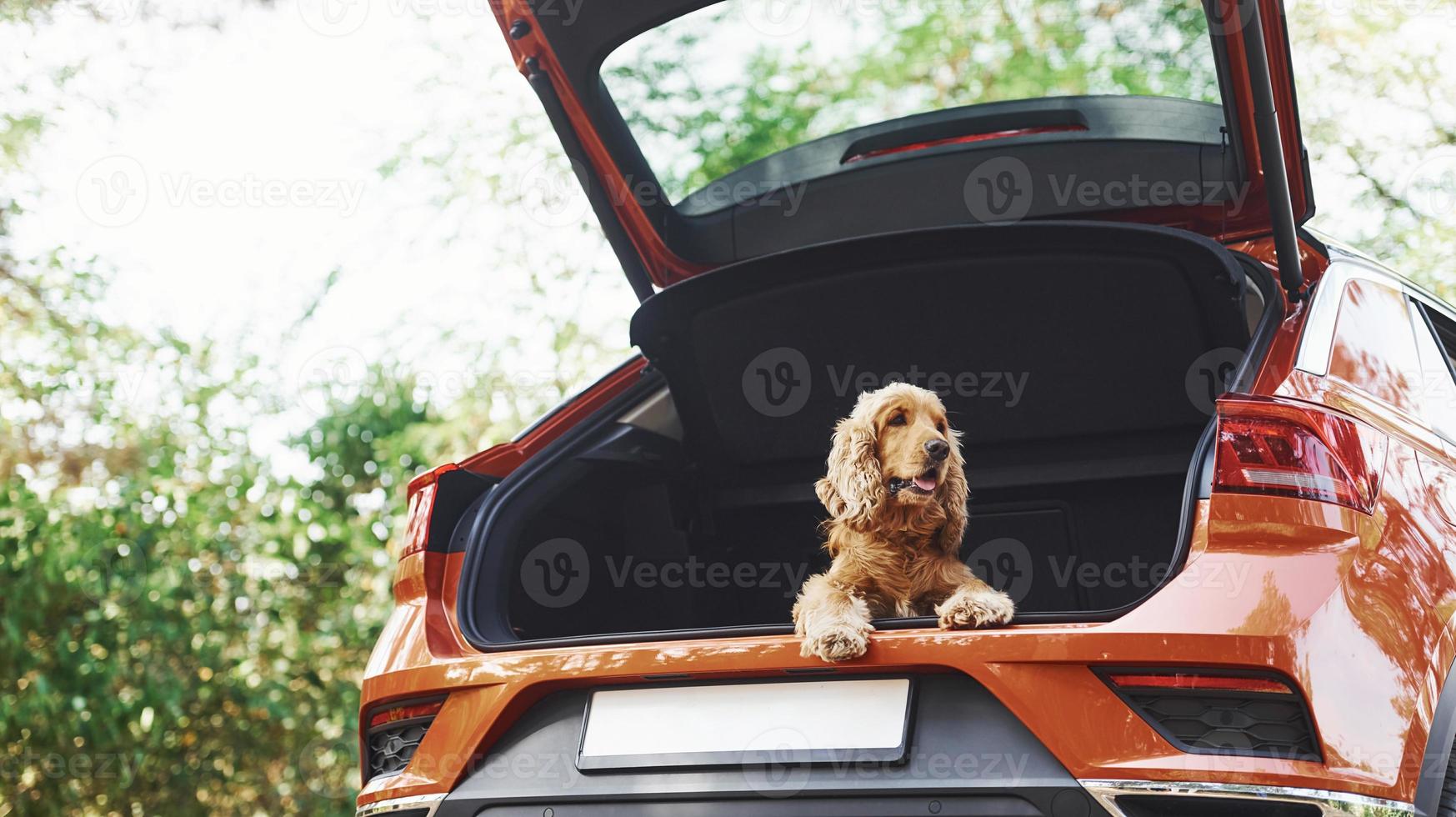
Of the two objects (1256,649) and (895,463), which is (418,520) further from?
(1256,649)

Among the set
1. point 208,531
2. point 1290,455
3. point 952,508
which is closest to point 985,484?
point 952,508

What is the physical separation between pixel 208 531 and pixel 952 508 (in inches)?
206

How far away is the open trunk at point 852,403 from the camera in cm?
287

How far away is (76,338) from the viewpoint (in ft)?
26.2

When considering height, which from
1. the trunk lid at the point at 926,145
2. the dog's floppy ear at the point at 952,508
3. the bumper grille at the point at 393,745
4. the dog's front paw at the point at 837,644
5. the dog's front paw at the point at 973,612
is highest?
the trunk lid at the point at 926,145

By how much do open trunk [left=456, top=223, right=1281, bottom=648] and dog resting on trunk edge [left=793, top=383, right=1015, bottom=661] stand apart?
37cm

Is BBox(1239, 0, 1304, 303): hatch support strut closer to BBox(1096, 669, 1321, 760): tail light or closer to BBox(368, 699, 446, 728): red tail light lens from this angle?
BBox(1096, 669, 1321, 760): tail light

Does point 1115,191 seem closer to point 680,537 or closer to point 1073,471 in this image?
point 1073,471

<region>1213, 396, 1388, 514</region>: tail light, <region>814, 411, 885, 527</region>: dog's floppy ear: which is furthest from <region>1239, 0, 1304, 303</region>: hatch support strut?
A: <region>814, 411, 885, 527</region>: dog's floppy ear

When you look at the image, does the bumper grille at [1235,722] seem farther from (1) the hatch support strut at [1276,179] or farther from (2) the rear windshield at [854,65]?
(2) the rear windshield at [854,65]

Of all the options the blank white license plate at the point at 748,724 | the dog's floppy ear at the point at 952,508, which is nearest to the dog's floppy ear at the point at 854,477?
the dog's floppy ear at the point at 952,508

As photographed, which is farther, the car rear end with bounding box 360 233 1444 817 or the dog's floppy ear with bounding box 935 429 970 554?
the dog's floppy ear with bounding box 935 429 970 554

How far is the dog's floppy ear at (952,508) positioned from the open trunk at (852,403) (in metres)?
0.52

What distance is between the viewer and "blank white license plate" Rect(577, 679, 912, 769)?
207cm
